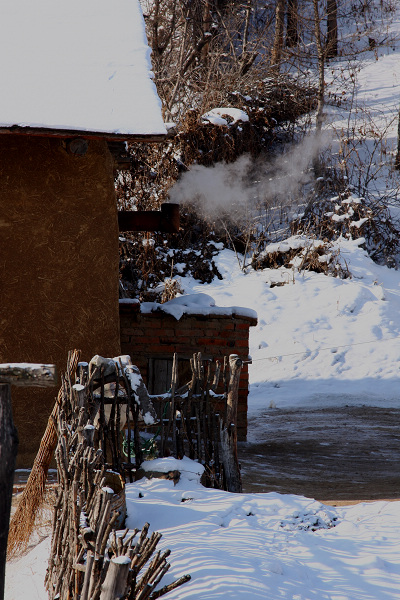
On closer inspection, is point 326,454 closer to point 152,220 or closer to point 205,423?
point 205,423

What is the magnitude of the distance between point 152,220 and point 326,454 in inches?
131

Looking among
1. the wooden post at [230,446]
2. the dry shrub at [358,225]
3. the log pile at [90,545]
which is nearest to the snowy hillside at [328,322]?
the dry shrub at [358,225]

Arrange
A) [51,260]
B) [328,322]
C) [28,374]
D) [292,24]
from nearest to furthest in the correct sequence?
[28,374] → [51,260] → [328,322] → [292,24]

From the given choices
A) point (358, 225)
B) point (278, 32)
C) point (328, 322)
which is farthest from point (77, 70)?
point (278, 32)

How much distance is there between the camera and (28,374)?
2205 mm

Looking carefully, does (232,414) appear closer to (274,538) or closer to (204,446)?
(204,446)

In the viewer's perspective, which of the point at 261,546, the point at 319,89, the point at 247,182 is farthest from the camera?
the point at 319,89

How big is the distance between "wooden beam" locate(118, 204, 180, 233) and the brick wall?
1069 mm

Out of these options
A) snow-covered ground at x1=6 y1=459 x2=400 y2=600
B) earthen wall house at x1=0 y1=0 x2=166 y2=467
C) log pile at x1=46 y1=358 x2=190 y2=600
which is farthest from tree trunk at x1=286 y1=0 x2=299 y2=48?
log pile at x1=46 y1=358 x2=190 y2=600

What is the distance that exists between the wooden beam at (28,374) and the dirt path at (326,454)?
341 cm

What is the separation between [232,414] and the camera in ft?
16.1

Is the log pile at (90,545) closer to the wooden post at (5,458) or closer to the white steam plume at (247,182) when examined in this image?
the wooden post at (5,458)

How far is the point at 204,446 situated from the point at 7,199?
104 inches

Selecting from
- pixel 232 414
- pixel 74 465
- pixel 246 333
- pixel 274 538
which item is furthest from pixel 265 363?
pixel 74 465
